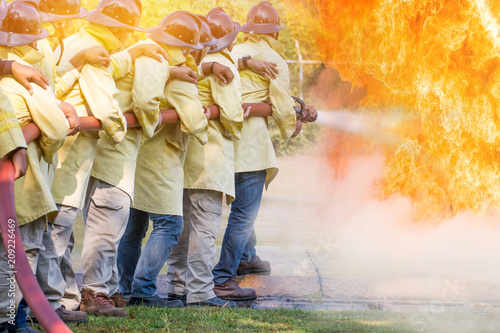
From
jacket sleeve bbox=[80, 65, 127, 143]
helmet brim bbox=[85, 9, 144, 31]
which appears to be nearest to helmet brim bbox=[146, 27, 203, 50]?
helmet brim bbox=[85, 9, 144, 31]

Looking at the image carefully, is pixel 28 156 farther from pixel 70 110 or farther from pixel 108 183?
pixel 108 183

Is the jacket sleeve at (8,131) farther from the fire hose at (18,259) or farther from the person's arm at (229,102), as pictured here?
the person's arm at (229,102)

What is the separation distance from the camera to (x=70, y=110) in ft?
14.9

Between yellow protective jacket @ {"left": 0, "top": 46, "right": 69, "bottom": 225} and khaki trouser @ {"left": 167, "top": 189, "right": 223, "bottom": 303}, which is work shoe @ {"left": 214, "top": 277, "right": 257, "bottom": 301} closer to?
khaki trouser @ {"left": 167, "top": 189, "right": 223, "bottom": 303}

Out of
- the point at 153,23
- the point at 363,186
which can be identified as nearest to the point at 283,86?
the point at 363,186

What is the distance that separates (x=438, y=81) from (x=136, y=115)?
476 centimetres

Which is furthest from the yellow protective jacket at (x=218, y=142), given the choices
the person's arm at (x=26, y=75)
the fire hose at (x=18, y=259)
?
the fire hose at (x=18, y=259)

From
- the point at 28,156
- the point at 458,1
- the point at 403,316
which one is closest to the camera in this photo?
the point at 28,156

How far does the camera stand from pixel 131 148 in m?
5.34

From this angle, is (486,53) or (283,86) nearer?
(283,86)

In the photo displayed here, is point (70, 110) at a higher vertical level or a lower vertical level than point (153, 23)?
Result: lower

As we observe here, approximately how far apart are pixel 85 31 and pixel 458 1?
500cm

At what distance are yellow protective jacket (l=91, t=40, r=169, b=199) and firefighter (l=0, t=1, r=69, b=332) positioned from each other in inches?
32.5

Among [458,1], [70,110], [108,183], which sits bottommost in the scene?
[108,183]
